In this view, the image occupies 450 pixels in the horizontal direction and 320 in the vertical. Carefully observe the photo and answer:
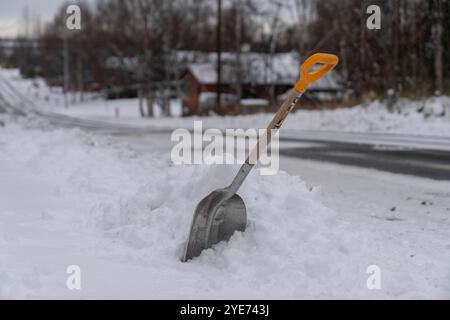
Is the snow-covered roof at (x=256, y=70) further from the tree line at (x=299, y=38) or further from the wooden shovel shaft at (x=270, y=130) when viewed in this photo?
the wooden shovel shaft at (x=270, y=130)

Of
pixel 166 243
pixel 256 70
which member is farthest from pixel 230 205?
pixel 256 70

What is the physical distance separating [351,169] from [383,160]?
4.45ft

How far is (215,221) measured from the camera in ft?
15.0

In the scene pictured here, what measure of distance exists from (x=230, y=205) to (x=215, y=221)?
0.19 metres

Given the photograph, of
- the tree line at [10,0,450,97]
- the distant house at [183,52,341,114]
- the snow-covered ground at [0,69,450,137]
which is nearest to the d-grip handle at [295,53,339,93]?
the snow-covered ground at [0,69,450,137]

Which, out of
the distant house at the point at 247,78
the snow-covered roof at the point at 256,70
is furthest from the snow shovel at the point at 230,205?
the distant house at the point at 247,78

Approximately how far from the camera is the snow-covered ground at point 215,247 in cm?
387

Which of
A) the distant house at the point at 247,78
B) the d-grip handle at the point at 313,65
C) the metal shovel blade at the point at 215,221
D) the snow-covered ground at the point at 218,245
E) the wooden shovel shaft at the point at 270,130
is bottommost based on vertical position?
the distant house at the point at 247,78

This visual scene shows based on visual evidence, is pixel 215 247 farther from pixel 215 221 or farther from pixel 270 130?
pixel 270 130

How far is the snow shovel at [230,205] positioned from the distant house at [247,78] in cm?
3638

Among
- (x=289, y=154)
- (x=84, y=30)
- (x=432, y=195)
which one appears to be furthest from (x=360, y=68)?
(x=84, y=30)

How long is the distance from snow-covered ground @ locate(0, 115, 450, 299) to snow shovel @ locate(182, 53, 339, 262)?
9cm

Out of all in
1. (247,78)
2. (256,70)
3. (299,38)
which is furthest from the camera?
(256,70)
